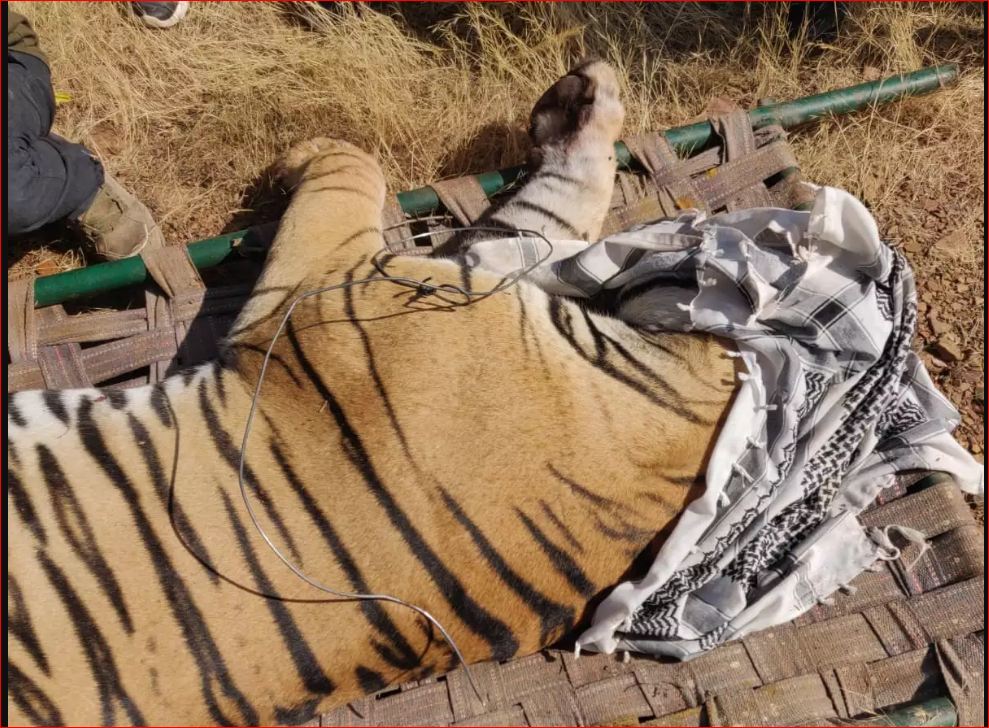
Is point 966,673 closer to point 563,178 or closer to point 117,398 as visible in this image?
point 563,178

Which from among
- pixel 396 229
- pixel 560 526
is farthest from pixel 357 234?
pixel 560 526

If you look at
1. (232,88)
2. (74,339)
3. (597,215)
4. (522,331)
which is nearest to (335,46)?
(232,88)

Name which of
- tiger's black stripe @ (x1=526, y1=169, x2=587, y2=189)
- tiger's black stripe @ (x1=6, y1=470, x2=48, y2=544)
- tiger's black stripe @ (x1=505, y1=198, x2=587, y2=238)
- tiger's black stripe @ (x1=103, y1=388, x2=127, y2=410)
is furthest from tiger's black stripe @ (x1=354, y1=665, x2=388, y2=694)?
tiger's black stripe @ (x1=526, y1=169, x2=587, y2=189)

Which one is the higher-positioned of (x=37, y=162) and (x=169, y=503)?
(x=37, y=162)

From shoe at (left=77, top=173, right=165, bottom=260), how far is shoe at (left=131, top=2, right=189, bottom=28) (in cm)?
68

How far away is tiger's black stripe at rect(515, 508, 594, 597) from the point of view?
5.43 feet

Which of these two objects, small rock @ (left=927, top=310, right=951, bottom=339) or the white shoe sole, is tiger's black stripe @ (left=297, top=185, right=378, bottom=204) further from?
small rock @ (left=927, top=310, right=951, bottom=339)

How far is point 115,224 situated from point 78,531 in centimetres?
111

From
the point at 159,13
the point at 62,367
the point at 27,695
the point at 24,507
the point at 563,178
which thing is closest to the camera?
the point at 27,695

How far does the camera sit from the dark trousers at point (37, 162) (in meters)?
2.15

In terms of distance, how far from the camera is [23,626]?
1502 millimetres

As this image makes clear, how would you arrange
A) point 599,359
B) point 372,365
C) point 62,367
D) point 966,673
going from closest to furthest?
point 372,365 < point 599,359 < point 966,673 < point 62,367

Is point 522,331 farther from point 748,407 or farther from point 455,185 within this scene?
point 455,185

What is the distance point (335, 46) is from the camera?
8.96ft
